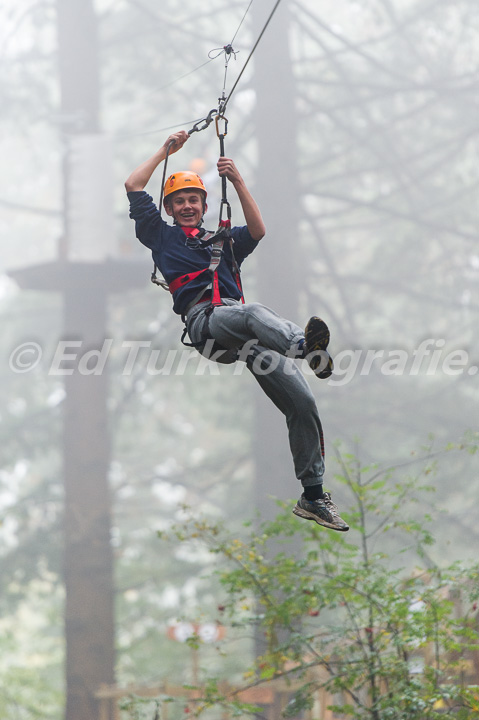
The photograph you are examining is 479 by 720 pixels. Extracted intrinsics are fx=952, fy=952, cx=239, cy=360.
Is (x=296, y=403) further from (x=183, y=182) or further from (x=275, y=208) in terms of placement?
(x=275, y=208)

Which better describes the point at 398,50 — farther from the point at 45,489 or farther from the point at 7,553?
the point at 7,553

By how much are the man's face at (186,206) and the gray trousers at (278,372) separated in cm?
66

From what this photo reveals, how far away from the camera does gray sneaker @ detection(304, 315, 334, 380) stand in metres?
4.13

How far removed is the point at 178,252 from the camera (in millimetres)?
4957

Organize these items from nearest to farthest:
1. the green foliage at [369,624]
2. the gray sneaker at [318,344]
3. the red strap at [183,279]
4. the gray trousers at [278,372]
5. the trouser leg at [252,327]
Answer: the gray sneaker at [318,344] → the trouser leg at [252,327] → the gray trousers at [278,372] → the red strap at [183,279] → the green foliage at [369,624]

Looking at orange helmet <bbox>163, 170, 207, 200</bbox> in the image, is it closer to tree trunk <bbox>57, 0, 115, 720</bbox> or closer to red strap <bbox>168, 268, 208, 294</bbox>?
red strap <bbox>168, 268, 208, 294</bbox>

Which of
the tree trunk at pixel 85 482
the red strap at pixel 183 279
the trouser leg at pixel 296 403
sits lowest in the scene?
the trouser leg at pixel 296 403

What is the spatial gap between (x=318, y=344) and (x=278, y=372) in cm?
42

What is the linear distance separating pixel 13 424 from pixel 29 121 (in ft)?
19.4

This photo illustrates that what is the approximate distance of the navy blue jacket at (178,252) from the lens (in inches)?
193

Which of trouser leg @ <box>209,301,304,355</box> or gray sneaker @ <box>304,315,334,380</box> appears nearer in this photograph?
gray sneaker @ <box>304,315,334,380</box>

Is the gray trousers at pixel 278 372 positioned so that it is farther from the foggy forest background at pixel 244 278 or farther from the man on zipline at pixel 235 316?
the foggy forest background at pixel 244 278

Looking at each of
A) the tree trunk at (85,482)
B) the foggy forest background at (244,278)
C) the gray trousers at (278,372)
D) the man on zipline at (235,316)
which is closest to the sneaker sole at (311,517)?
the man on zipline at (235,316)

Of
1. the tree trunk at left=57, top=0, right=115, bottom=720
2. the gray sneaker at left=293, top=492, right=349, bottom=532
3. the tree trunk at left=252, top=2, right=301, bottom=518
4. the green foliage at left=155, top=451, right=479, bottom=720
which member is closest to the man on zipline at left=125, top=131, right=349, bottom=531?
the gray sneaker at left=293, top=492, right=349, bottom=532
